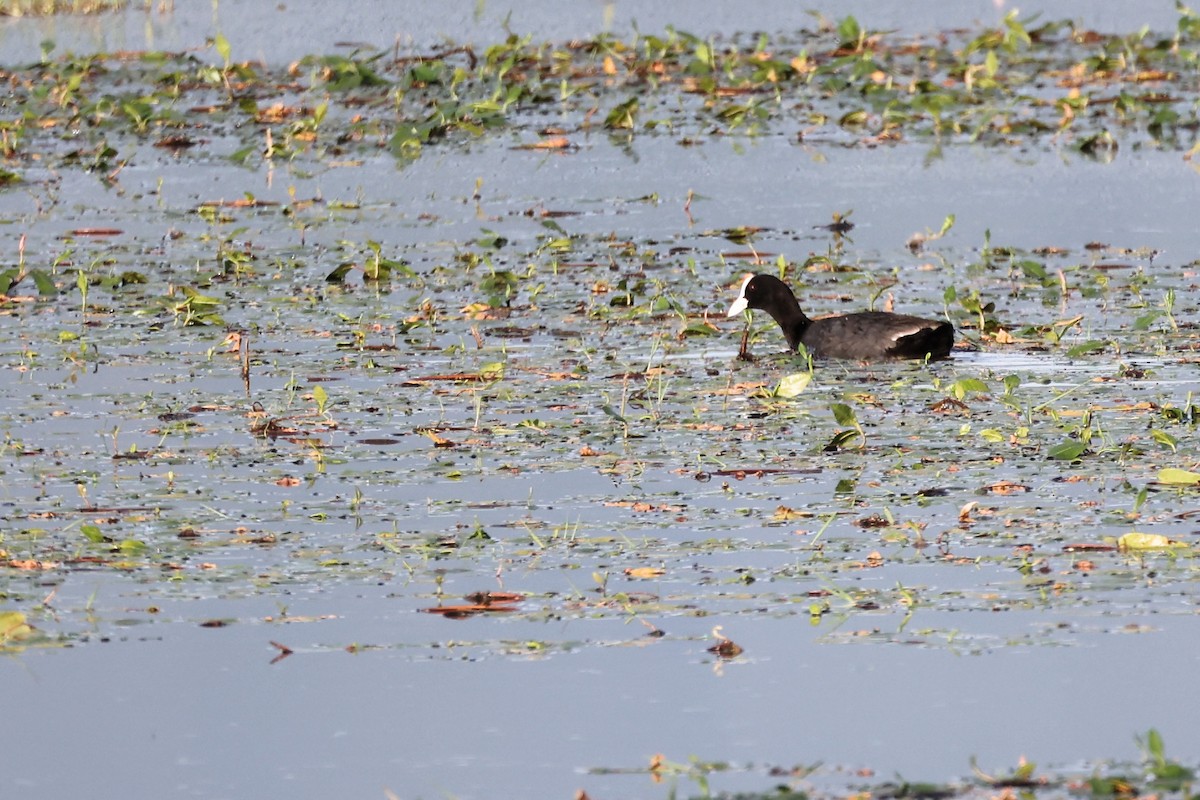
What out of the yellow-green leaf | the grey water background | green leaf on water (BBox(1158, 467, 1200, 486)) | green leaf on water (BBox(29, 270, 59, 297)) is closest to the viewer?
the grey water background

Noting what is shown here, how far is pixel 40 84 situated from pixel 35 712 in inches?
659

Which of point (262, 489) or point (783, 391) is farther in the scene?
point (783, 391)

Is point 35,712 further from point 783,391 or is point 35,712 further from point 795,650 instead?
point 783,391

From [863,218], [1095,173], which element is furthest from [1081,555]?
[1095,173]

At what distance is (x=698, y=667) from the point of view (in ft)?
21.4

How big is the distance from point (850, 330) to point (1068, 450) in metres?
2.98

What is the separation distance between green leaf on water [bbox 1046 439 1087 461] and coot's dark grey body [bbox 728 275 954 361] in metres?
2.47

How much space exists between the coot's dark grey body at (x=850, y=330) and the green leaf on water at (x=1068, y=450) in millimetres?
2468

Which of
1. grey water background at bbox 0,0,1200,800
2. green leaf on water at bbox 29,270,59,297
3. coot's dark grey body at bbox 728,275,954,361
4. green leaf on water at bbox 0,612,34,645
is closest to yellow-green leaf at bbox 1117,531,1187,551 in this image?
grey water background at bbox 0,0,1200,800

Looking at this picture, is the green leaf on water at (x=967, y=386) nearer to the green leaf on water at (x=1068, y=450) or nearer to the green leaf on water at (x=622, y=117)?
the green leaf on water at (x=1068, y=450)

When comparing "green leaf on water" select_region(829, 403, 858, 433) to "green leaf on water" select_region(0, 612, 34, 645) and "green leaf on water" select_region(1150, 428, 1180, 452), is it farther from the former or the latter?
"green leaf on water" select_region(0, 612, 34, 645)

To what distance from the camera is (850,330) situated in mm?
11609

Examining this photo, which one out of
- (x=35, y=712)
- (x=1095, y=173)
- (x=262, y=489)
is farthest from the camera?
(x=1095, y=173)

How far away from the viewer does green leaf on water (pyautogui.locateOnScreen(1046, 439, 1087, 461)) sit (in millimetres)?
8695
